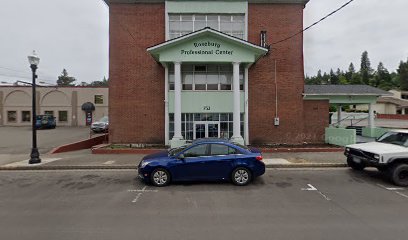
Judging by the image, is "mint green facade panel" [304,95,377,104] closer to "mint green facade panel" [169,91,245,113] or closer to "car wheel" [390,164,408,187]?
"mint green facade panel" [169,91,245,113]

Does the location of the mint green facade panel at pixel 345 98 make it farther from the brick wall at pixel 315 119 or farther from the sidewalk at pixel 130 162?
the sidewalk at pixel 130 162

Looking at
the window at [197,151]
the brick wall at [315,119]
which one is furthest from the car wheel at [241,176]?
the brick wall at [315,119]

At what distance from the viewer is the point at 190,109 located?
16422mm

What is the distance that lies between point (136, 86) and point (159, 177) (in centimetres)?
1038

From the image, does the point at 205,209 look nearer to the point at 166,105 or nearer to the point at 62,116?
the point at 166,105

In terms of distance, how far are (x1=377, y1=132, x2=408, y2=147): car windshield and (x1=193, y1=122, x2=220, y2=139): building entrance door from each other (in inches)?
357

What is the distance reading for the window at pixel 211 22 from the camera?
17391mm

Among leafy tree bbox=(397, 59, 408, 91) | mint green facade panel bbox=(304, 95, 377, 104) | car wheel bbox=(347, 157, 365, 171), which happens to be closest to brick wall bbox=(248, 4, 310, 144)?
mint green facade panel bbox=(304, 95, 377, 104)

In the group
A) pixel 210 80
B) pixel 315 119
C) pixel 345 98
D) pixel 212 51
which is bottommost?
pixel 315 119

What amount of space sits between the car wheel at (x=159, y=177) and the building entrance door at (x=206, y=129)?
8638mm

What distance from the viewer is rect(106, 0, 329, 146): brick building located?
656 inches

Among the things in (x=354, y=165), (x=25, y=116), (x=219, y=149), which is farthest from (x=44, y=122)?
(x=354, y=165)

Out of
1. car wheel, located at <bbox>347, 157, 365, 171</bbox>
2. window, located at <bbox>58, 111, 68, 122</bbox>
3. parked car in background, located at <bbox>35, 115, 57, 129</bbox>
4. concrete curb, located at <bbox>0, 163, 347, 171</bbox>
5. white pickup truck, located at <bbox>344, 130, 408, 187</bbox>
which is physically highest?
window, located at <bbox>58, 111, 68, 122</bbox>

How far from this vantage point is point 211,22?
17.5 m
